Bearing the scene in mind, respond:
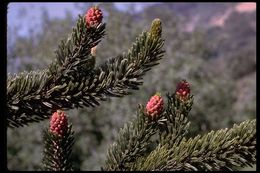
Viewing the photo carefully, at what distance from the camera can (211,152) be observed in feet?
7.23

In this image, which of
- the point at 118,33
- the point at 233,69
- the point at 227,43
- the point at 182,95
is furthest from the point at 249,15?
the point at 182,95

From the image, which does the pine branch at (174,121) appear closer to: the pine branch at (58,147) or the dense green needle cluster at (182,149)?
the dense green needle cluster at (182,149)

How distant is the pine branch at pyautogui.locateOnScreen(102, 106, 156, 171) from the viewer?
2.32m

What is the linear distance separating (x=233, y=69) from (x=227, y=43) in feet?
110

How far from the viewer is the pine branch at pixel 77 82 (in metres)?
2.20

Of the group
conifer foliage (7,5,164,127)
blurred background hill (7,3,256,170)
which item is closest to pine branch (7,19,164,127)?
conifer foliage (7,5,164,127)

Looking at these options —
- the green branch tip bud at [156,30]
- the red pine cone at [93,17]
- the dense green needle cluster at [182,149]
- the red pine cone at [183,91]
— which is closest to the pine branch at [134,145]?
the dense green needle cluster at [182,149]

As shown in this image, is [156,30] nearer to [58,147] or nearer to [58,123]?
[58,123]

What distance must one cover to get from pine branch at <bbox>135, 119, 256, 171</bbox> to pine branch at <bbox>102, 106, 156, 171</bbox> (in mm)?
109

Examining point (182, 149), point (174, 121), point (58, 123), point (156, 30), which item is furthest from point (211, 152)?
point (58, 123)

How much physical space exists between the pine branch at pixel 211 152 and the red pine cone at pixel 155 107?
0.65ft

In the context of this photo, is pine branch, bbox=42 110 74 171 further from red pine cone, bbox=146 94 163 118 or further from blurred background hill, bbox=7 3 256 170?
blurred background hill, bbox=7 3 256 170

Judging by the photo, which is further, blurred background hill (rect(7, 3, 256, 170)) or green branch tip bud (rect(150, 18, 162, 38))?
blurred background hill (rect(7, 3, 256, 170))

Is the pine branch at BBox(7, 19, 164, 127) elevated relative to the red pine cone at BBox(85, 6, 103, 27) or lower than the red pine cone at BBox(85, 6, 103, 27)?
lower
